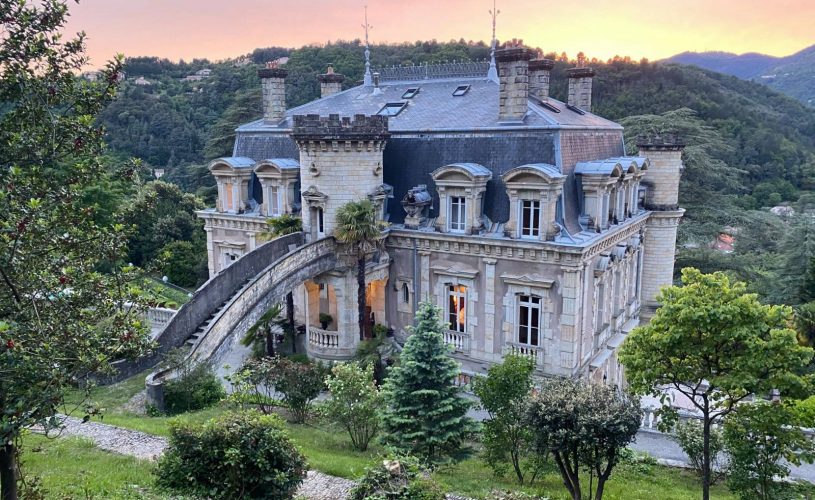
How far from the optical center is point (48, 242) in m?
8.23

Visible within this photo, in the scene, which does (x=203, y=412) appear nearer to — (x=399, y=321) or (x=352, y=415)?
(x=352, y=415)

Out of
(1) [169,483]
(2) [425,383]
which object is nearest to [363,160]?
(2) [425,383]

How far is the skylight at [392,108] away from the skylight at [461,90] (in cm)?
263

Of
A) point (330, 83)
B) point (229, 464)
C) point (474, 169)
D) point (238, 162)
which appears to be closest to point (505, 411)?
point (229, 464)

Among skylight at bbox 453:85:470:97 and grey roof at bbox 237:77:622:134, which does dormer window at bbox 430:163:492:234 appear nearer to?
grey roof at bbox 237:77:622:134

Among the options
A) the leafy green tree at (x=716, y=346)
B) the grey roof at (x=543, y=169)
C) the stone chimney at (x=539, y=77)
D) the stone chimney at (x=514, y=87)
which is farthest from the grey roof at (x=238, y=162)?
the leafy green tree at (x=716, y=346)

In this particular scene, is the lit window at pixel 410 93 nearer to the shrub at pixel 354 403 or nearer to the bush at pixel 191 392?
the shrub at pixel 354 403

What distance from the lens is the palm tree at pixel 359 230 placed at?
23.4m

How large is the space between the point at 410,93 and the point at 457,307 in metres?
12.3

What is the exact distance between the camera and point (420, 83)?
3123 centimetres

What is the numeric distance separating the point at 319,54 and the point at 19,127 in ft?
270

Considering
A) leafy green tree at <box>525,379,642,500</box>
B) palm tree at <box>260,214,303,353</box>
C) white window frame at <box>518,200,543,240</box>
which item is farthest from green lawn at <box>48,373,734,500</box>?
white window frame at <box>518,200,543,240</box>

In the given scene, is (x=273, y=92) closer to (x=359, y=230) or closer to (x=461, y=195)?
(x=359, y=230)

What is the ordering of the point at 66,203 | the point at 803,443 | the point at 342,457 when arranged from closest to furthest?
the point at 66,203 < the point at 803,443 < the point at 342,457
